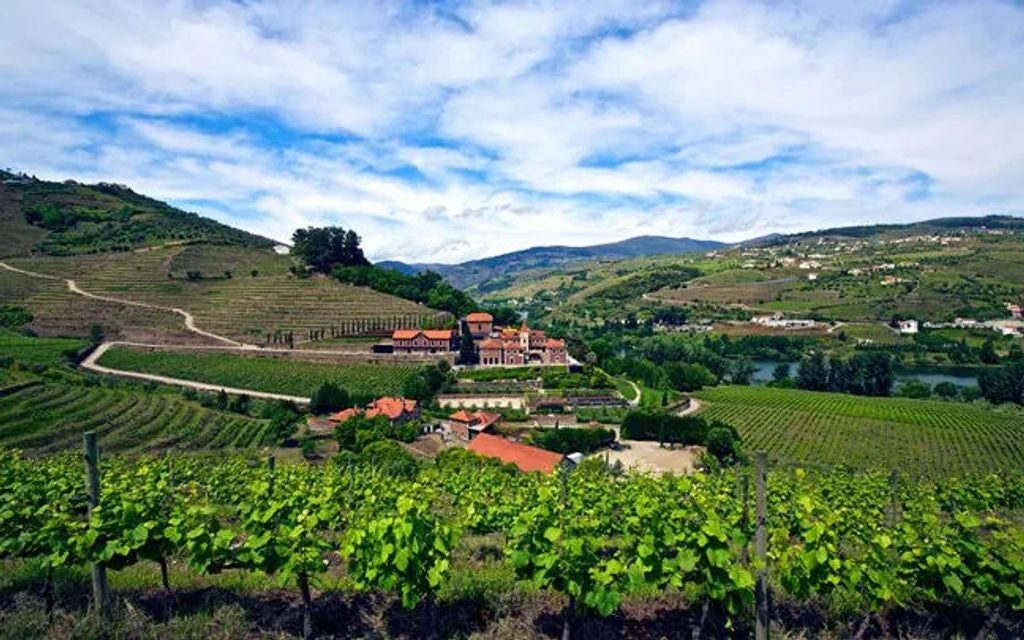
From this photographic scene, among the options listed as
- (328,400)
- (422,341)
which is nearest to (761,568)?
(328,400)

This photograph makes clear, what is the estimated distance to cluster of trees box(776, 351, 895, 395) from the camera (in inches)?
3080

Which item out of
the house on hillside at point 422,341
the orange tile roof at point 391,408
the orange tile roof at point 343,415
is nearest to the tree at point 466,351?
the house on hillside at point 422,341

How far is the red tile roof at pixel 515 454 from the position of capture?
117 ft

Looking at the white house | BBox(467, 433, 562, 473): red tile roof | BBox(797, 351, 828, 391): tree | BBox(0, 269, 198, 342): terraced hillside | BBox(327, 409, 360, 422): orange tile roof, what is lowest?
BBox(797, 351, 828, 391): tree

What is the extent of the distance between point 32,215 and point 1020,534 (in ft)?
502

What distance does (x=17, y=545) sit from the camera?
679 centimetres

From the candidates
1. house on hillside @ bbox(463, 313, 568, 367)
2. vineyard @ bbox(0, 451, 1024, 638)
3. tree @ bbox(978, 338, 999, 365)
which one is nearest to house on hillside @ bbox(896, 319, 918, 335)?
tree @ bbox(978, 338, 999, 365)

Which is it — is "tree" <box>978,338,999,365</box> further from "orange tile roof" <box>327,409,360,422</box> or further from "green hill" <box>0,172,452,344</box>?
"orange tile roof" <box>327,409,360,422</box>

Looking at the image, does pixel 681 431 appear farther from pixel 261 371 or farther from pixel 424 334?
pixel 261 371

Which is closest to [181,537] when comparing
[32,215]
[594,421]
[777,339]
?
[594,421]

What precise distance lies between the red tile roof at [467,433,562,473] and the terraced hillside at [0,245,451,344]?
133ft

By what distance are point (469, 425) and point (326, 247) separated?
6500 centimetres

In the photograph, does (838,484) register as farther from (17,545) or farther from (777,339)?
(777,339)

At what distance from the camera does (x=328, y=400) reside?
50719 millimetres
